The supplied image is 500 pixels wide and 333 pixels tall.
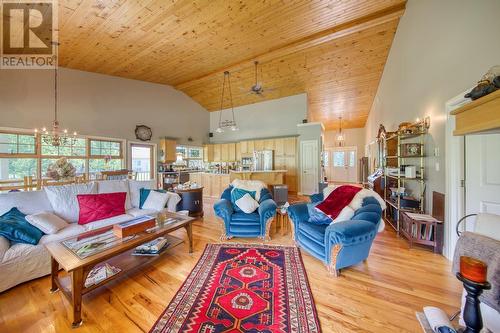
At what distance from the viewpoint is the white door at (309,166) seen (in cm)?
654

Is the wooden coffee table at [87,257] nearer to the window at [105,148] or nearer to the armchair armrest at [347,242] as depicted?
the armchair armrest at [347,242]

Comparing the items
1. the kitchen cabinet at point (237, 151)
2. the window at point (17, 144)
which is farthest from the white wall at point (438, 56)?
the window at point (17, 144)

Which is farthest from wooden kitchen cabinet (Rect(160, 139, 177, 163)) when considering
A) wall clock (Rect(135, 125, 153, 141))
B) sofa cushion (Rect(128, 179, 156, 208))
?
sofa cushion (Rect(128, 179, 156, 208))

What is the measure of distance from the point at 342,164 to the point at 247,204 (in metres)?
9.05

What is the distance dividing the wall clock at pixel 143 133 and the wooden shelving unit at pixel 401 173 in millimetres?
6878

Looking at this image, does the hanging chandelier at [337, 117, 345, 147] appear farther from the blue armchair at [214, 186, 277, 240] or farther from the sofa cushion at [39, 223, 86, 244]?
the sofa cushion at [39, 223, 86, 244]

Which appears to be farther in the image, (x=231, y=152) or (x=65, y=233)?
Result: (x=231, y=152)

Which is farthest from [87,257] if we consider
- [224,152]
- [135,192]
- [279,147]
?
[224,152]

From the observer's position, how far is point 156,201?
3307 mm

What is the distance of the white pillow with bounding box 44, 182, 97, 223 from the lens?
2.59m

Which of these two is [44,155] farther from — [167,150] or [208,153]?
[208,153]

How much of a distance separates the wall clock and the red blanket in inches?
242

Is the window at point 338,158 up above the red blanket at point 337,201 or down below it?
above

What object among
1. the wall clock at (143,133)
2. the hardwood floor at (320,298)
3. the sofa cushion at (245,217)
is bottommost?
the hardwood floor at (320,298)
